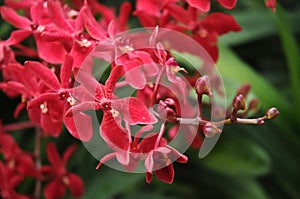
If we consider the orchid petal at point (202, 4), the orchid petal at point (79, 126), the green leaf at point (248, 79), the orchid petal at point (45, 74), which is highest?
the orchid petal at point (202, 4)

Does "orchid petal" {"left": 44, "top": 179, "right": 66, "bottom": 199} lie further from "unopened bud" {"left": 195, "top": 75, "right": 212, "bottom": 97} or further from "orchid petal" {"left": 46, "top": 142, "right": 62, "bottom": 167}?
"unopened bud" {"left": 195, "top": 75, "right": 212, "bottom": 97}

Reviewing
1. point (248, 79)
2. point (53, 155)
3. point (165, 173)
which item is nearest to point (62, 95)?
point (165, 173)

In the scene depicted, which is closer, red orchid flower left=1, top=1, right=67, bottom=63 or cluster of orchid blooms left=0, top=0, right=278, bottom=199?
cluster of orchid blooms left=0, top=0, right=278, bottom=199

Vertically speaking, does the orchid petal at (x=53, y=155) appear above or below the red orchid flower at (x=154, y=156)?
below

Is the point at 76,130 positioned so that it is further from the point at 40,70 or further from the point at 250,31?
the point at 250,31

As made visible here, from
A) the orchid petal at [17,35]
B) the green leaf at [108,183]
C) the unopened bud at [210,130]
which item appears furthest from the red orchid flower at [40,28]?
the green leaf at [108,183]

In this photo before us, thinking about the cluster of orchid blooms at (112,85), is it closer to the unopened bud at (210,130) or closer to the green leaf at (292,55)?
the unopened bud at (210,130)

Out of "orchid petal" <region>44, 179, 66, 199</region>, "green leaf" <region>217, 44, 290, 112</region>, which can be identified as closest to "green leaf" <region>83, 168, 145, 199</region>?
"orchid petal" <region>44, 179, 66, 199</region>

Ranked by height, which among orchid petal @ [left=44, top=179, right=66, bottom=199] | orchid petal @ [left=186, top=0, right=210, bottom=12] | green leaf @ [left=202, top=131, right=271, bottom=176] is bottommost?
green leaf @ [left=202, top=131, right=271, bottom=176]
